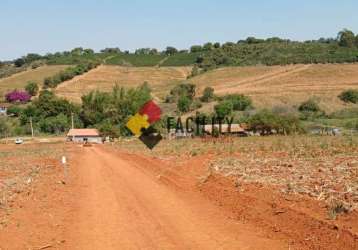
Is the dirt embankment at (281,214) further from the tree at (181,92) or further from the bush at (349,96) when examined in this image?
the tree at (181,92)

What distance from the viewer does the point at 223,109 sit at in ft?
284

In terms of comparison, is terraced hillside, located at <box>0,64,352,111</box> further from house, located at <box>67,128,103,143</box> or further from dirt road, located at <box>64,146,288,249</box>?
dirt road, located at <box>64,146,288,249</box>

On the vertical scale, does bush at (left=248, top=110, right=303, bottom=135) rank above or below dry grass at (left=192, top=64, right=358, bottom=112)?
below

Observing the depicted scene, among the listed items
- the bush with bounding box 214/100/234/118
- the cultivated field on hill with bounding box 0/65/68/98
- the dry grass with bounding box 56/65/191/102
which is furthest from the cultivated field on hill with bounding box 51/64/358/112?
the cultivated field on hill with bounding box 0/65/68/98

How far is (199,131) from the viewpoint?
235 feet

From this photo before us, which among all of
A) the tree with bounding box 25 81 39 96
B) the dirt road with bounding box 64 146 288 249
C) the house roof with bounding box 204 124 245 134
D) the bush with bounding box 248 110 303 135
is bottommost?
the house roof with bounding box 204 124 245 134

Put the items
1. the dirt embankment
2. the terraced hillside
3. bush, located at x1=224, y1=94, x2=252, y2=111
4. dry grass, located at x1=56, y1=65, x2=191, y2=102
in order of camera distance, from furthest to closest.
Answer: dry grass, located at x1=56, y1=65, x2=191, y2=102 → the terraced hillside → bush, located at x1=224, y1=94, x2=252, y2=111 → the dirt embankment

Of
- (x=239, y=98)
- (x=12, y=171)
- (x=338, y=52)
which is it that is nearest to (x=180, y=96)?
(x=239, y=98)

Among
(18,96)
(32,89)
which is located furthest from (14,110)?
(32,89)

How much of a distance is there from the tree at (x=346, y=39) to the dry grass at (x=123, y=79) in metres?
39.2

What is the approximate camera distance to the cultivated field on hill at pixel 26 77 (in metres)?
134

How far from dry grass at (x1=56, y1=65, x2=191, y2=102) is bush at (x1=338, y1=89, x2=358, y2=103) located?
1418 inches

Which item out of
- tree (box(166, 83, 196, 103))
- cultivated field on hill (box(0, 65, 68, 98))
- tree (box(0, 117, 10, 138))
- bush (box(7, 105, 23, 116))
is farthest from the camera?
cultivated field on hill (box(0, 65, 68, 98))

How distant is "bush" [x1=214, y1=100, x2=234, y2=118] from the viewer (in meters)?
85.3
